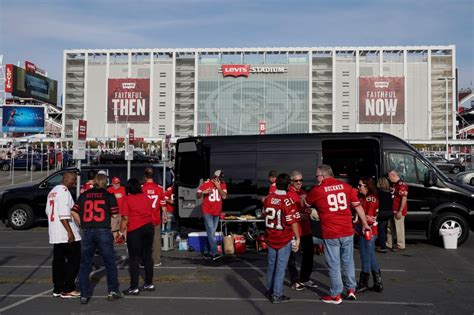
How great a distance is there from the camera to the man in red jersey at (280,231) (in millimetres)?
6949

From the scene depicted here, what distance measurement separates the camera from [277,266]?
23.0 ft

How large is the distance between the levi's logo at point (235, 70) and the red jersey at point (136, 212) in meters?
101

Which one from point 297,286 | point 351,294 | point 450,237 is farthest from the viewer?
point 450,237

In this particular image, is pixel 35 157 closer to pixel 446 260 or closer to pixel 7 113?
pixel 7 113

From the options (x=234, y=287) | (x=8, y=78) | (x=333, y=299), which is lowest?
(x=234, y=287)

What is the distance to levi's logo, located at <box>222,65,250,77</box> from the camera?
10688 centimetres

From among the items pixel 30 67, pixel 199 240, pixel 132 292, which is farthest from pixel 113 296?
pixel 30 67

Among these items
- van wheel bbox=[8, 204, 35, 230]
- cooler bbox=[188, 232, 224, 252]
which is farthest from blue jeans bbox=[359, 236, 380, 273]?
van wheel bbox=[8, 204, 35, 230]

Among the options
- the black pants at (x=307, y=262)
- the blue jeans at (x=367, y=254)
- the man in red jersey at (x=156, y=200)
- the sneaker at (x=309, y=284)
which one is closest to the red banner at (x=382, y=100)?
the man in red jersey at (x=156, y=200)

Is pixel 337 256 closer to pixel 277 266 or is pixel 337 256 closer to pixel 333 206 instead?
pixel 333 206

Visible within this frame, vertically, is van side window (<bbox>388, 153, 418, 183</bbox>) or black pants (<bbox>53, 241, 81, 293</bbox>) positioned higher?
van side window (<bbox>388, 153, 418, 183</bbox>)

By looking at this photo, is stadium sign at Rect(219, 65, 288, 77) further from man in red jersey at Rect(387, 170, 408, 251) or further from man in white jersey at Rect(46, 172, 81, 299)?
man in white jersey at Rect(46, 172, 81, 299)

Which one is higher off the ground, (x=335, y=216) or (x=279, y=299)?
(x=335, y=216)

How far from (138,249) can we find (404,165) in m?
7.26
